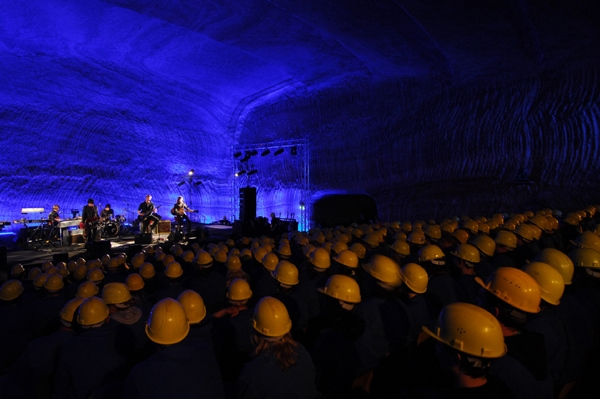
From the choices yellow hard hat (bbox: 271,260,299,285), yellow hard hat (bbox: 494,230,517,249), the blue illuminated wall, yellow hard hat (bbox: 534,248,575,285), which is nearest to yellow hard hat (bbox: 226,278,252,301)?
yellow hard hat (bbox: 271,260,299,285)

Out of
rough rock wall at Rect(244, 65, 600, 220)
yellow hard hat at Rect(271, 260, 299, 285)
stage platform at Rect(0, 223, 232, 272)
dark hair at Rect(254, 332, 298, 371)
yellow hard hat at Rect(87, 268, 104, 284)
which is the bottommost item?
stage platform at Rect(0, 223, 232, 272)

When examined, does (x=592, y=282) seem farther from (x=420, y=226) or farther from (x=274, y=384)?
(x=420, y=226)

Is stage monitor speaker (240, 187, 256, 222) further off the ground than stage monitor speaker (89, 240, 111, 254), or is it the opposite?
stage monitor speaker (240, 187, 256, 222)

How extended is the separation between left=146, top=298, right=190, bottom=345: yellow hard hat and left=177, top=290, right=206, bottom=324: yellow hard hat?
638 mm

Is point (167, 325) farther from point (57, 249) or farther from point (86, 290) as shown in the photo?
point (57, 249)

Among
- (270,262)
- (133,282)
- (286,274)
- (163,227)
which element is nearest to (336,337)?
(286,274)

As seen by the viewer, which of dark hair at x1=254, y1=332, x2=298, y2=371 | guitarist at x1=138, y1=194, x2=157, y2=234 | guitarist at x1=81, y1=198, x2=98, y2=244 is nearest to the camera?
dark hair at x1=254, y1=332, x2=298, y2=371

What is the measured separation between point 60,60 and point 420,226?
716 inches

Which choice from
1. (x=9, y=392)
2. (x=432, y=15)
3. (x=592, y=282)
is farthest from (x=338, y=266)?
(x=432, y=15)

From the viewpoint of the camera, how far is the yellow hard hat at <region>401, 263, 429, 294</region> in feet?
12.9

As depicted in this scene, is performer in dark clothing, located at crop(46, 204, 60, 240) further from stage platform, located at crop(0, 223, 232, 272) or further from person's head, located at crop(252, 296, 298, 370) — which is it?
person's head, located at crop(252, 296, 298, 370)

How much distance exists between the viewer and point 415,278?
395cm

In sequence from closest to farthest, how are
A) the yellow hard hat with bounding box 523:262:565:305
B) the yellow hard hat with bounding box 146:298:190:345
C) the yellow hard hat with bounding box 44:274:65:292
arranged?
the yellow hard hat with bounding box 146:298:190:345, the yellow hard hat with bounding box 523:262:565:305, the yellow hard hat with bounding box 44:274:65:292

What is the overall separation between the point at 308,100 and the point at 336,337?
67.5ft
